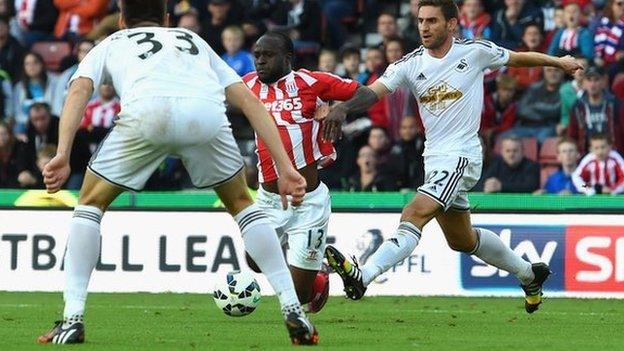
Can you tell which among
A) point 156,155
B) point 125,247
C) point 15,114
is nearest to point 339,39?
point 15,114

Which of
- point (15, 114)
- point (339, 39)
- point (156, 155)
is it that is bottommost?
point (15, 114)

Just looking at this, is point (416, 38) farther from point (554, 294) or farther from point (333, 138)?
point (333, 138)

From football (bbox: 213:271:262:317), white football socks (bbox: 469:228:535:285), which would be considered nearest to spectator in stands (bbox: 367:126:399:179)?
white football socks (bbox: 469:228:535:285)

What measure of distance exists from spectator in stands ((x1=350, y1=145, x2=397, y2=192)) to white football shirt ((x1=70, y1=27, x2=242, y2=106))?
30.7 feet

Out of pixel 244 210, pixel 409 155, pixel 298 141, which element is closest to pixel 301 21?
pixel 409 155

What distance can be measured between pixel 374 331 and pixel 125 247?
5753mm

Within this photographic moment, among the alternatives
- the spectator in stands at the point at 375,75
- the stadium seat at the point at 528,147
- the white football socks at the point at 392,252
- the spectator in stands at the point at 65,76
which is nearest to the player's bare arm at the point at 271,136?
the white football socks at the point at 392,252

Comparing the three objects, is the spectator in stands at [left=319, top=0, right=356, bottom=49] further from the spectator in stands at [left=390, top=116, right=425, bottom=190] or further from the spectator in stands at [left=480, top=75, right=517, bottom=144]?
the spectator in stands at [left=480, top=75, right=517, bottom=144]

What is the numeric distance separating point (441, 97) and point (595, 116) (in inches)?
273

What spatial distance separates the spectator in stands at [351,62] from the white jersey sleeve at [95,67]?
1093 centimetres

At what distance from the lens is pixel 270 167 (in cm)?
1152

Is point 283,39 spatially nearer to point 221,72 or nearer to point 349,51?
point 221,72

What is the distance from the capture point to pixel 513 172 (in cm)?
1789

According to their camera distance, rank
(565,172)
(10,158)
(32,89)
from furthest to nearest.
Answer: (32,89)
(10,158)
(565,172)
